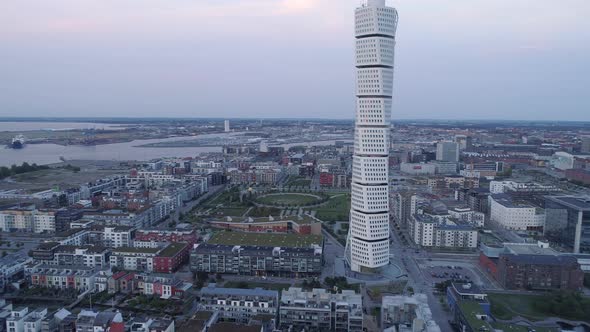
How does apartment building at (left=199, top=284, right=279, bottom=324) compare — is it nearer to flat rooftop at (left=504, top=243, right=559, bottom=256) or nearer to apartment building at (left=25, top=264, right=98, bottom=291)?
apartment building at (left=25, top=264, right=98, bottom=291)

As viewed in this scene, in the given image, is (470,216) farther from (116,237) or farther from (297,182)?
(116,237)

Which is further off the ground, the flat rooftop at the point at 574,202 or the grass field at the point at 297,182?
the flat rooftop at the point at 574,202

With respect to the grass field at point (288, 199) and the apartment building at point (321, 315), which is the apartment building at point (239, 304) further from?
the grass field at point (288, 199)

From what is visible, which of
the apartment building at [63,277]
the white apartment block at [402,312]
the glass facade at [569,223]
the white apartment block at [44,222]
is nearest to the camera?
the white apartment block at [402,312]

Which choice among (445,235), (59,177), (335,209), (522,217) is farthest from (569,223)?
(59,177)

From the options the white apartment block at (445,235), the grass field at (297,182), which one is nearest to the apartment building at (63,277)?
the white apartment block at (445,235)

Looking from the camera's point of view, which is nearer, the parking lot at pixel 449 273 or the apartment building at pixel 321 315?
the apartment building at pixel 321 315
